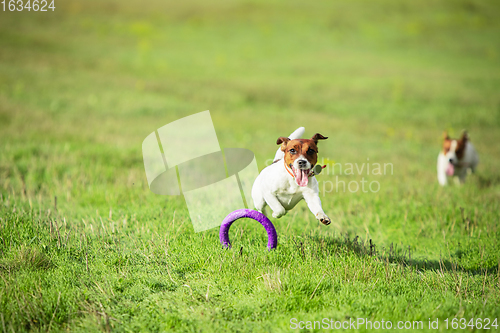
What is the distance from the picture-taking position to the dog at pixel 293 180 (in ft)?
12.5

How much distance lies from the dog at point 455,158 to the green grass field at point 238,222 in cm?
47

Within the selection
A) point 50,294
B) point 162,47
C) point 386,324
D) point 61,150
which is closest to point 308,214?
point 386,324

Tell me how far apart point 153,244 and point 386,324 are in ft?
9.86

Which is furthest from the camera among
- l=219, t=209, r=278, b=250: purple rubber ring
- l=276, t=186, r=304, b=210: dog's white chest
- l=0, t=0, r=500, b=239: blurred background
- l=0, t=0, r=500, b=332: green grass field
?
l=0, t=0, r=500, b=239: blurred background

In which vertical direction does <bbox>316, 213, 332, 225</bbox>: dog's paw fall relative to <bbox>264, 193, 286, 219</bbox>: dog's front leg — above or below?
below

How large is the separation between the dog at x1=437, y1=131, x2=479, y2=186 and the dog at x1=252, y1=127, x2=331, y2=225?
260 inches

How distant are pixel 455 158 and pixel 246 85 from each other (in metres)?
19.0

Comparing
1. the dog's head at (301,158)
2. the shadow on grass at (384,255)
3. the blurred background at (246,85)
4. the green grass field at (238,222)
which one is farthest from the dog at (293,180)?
the blurred background at (246,85)

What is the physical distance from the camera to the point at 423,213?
734 cm

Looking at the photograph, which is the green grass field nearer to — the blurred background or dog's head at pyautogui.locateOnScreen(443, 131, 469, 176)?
the blurred background

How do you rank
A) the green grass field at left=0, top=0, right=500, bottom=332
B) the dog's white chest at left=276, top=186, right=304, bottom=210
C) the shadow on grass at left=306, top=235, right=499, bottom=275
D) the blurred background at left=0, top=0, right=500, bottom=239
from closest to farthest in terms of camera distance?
the green grass field at left=0, top=0, right=500, bottom=332 → the dog's white chest at left=276, top=186, right=304, bottom=210 → the shadow on grass at left=306, top=235, right=499, bottom=275 → the blurred background at left=0, top=0, right=500, bottom=239

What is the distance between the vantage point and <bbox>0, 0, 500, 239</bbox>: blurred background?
368 inches

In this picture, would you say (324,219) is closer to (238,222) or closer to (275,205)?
(275,205)

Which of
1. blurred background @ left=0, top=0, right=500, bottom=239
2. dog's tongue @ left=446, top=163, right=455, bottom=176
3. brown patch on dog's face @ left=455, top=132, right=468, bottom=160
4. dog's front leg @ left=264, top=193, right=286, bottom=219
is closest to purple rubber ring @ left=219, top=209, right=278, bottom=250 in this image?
dog's front leg @ left=264, top=193, right=286, bottom=219
